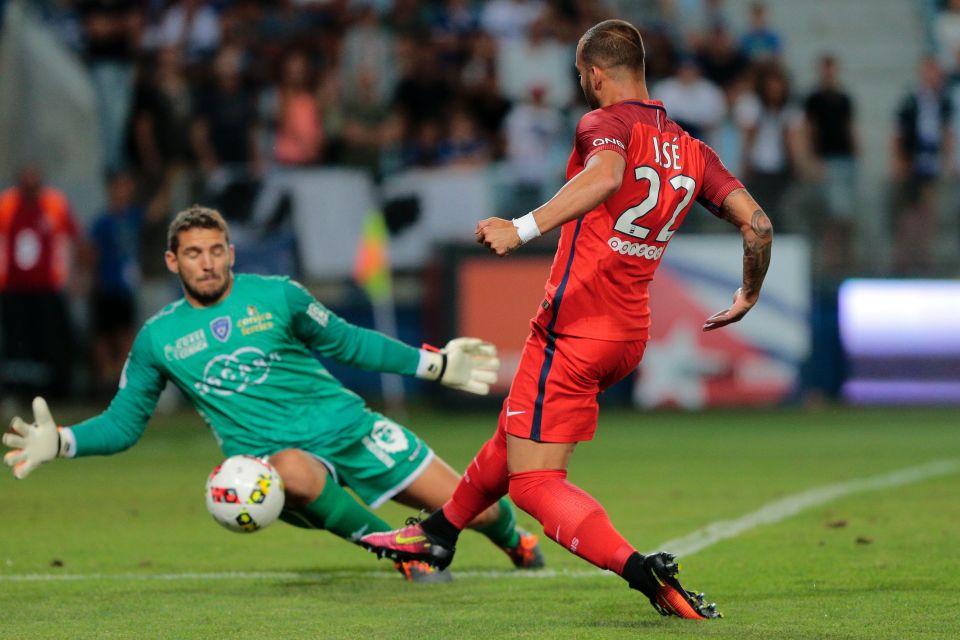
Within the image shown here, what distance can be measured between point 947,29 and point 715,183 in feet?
51.5

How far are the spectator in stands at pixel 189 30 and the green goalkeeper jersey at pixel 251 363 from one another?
11.6m

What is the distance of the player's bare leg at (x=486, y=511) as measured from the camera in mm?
6812

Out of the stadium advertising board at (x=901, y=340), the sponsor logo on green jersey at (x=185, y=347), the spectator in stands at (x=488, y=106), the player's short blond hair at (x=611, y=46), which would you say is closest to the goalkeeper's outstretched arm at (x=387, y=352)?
the sponsor logo on green jersey at (x=185, y=347)

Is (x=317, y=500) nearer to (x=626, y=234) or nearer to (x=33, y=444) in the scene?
(x=33, y=444)

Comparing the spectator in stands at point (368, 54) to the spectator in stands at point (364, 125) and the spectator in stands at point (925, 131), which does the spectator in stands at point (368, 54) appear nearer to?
the spectator in stands at point (364, 125)

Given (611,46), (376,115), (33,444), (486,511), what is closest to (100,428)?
(33,444)

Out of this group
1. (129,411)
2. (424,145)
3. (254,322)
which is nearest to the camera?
(129,411)

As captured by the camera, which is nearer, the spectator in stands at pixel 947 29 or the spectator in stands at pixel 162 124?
the spectator in stands at pixel 162 124

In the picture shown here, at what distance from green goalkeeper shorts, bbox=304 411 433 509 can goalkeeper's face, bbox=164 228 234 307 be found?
83cm

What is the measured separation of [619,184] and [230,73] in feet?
39.5

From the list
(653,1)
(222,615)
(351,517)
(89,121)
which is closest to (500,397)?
(89,121)

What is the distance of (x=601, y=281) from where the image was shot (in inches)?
225

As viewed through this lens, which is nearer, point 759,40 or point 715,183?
point 715,183

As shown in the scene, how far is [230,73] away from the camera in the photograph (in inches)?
660
